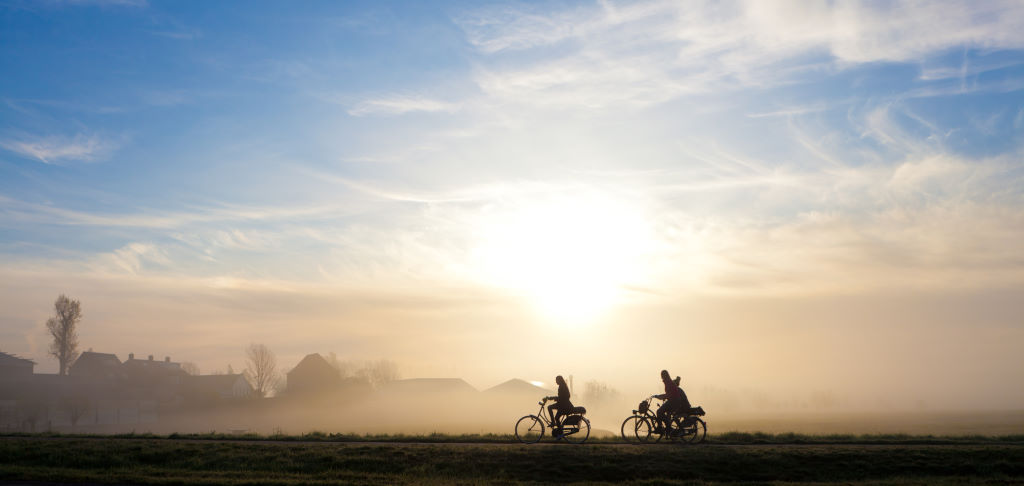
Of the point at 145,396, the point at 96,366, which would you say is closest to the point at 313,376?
the point at 145,396

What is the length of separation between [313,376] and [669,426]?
94.9m

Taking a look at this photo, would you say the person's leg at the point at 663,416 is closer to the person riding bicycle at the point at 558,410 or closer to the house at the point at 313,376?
the person riding bicycle at the point at 558,410

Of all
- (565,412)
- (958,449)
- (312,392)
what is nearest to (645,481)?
(565,412)

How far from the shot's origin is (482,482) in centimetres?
1791

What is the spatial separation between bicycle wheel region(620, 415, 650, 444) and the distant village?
2444 inches

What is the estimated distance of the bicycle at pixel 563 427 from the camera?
23.8 meters

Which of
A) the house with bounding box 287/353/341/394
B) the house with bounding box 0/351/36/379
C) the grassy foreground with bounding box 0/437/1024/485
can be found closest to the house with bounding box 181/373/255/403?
the house with bounding box 287/353/341/394

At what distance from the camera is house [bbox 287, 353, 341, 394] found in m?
109

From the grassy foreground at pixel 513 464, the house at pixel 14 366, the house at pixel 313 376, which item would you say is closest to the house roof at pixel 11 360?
the house at pixel 14 366

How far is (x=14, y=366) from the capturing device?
328 ft

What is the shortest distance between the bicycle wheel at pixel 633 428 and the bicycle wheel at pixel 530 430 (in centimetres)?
285

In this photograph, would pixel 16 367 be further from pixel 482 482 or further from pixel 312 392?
pixel 482 482

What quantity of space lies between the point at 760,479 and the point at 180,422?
270 feet

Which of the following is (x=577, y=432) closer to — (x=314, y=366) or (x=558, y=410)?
(x=558, y=410)
